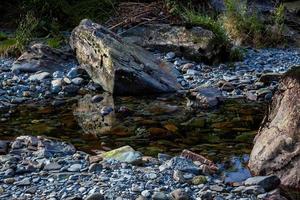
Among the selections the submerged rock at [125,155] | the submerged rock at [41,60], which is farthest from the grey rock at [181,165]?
the submerged rock at [41,60]

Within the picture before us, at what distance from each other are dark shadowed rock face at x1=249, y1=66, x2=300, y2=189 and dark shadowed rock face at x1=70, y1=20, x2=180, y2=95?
10.0ft

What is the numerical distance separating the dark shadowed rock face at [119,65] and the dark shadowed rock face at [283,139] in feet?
10.0

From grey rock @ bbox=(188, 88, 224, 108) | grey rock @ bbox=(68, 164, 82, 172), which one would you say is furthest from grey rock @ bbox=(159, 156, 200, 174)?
grey rock @ bbox=(188, 88, 224, 108)

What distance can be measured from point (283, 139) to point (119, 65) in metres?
3.66

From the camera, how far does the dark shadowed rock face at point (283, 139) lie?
5.00 meters

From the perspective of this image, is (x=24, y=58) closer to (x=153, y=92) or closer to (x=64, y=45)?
(x=64, y=45)

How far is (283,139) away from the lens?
517cm

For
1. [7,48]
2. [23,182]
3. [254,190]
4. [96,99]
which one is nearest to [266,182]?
[254,190]

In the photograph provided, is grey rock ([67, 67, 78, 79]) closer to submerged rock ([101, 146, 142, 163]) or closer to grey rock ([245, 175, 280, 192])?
submerged rock ([101, 146, 142, 163])

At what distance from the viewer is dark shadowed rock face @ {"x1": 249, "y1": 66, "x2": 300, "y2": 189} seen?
16.4 ft

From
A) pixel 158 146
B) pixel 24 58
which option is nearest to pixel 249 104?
pixel 158 146

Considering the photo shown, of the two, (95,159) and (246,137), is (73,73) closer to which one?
(246,137)

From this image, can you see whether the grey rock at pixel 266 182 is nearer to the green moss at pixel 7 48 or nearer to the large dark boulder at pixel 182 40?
the large dark boulder at pixel 182 40

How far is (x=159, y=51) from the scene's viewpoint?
35.3 ft
